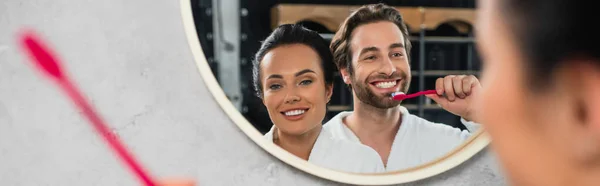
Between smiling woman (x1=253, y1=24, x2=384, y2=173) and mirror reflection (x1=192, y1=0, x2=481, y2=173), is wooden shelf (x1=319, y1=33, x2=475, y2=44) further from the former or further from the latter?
smiling woman (x1=253, y1=24, x2=384, y2=173)

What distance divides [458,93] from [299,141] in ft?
1.21

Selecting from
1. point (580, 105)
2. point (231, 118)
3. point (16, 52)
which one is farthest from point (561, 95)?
point (16, 52)

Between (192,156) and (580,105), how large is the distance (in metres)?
1.08

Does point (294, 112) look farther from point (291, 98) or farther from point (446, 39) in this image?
point (446, 39)

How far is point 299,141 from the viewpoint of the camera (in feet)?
4.37

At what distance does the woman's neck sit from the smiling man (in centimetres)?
4

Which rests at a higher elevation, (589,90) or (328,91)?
(589,90)

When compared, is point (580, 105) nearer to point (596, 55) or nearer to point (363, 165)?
point (596, 55)

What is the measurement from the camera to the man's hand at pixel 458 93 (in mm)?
1419

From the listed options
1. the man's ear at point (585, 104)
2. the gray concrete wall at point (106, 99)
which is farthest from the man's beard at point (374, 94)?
the man's ear at point (585, 104)

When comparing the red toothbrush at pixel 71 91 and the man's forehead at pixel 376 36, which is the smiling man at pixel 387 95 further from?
the red toothbrush at pixel 71 91

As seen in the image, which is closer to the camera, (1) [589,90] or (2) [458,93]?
(1) [589,90]

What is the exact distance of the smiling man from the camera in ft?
4.39

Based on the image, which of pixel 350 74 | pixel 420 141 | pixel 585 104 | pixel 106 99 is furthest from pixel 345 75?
pixel 585 104
